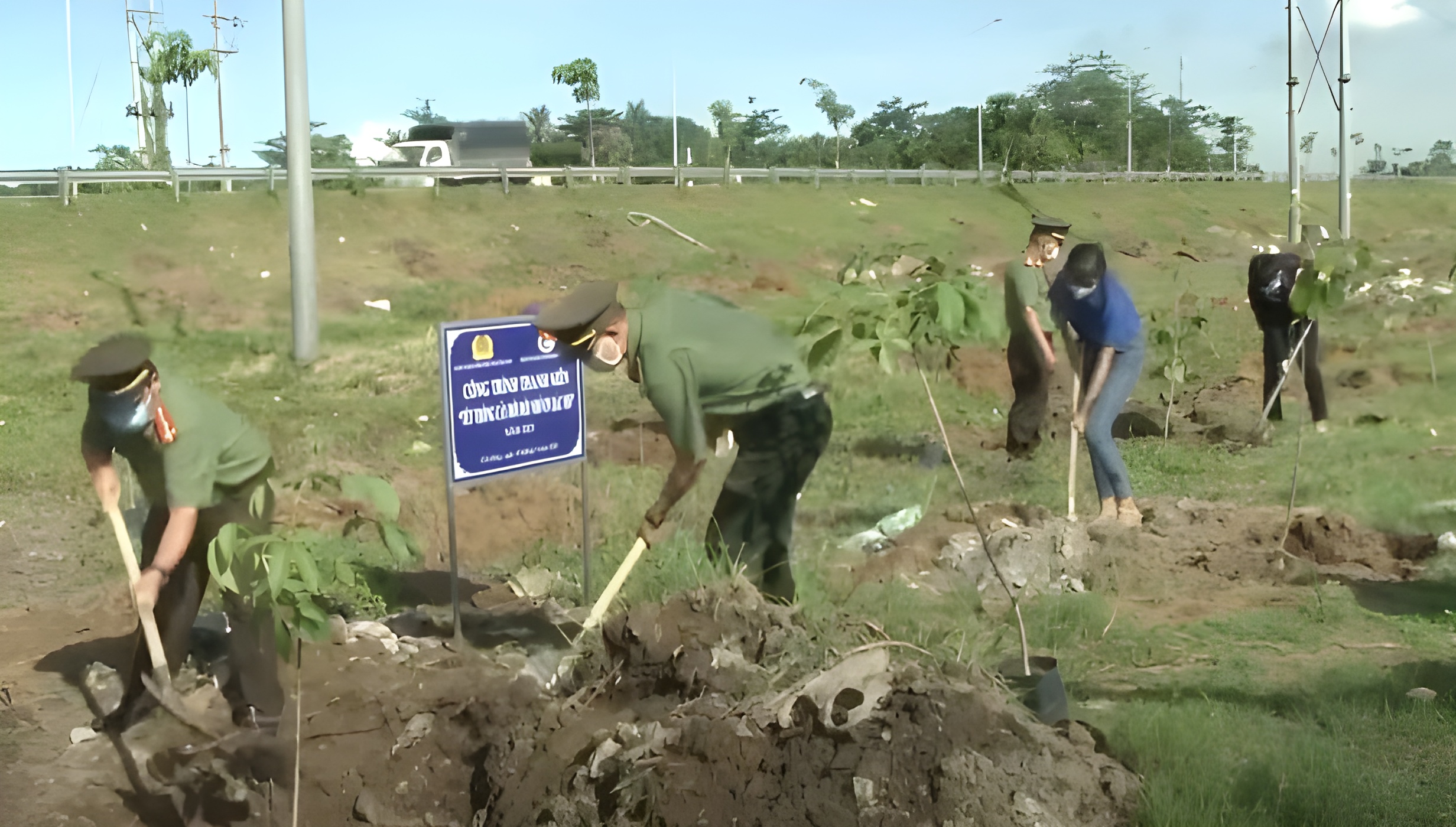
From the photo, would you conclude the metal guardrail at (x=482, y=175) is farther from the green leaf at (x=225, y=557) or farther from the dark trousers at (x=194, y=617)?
the green leaf at (x=225, y=557)

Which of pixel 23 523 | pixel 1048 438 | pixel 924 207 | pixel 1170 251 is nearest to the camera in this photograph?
pixel 23 523

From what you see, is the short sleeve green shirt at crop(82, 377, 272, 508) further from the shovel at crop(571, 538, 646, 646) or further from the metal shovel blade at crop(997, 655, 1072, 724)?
the metal shovel blade at crop(997, 655, 1072, 724)

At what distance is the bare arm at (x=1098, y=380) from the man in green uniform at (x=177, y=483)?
3.99m

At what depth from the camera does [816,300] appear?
3734 millimetres

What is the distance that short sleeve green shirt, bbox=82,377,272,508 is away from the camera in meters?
3.82

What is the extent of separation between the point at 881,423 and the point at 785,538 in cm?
467

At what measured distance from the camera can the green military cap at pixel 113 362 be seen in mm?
3699

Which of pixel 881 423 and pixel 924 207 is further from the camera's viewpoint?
pixel 924 207

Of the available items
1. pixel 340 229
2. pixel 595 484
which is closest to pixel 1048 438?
pixel 595 484

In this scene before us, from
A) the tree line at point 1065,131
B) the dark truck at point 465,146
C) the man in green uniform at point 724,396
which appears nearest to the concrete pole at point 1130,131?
the tree line at point 1065,131

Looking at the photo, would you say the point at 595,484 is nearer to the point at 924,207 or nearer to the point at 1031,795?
the point at 1031,795

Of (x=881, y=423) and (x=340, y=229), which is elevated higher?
(x=340, y=229)

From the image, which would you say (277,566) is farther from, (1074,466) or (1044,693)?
(1074,466)

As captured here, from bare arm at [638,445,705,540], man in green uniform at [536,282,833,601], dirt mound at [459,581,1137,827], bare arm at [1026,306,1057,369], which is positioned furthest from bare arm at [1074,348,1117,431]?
dirt mound at [459,581,1137,827]
